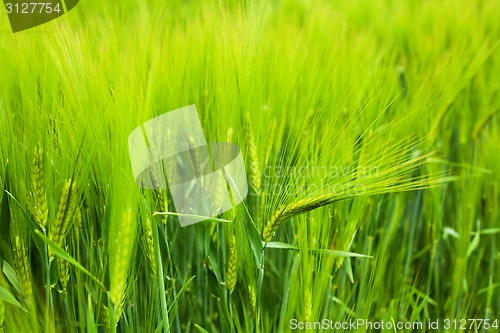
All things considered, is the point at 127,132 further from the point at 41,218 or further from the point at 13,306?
the point at 13,306

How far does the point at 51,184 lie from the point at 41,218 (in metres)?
0.05

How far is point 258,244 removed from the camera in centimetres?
59

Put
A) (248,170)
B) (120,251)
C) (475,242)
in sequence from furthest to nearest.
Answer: (475,242)
(248,170)
(120,251)

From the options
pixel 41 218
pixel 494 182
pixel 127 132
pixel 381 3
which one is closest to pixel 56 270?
pixel 41 218

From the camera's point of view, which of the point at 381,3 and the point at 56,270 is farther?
the point at 381,3

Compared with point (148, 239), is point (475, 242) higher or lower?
lower
